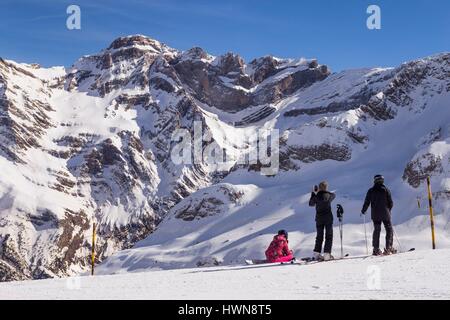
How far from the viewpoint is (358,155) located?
136m

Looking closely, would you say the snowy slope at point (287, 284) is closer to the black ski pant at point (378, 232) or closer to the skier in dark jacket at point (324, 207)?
the skier in dark jacket at point (324, 207)

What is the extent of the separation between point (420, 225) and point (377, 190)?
70.3 metres

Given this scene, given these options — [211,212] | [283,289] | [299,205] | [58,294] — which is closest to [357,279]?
[283,289]

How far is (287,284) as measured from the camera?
1348 centimetres

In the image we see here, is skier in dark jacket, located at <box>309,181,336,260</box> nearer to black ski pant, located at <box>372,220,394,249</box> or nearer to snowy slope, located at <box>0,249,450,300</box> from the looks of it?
snowy slope, located at <box>0,249,450,300</box>

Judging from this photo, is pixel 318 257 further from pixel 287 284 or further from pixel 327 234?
pixel 287 284

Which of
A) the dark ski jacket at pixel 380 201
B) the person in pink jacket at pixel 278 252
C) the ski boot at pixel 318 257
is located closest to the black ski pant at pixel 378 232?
the dark ski jacket at pixel 380 201

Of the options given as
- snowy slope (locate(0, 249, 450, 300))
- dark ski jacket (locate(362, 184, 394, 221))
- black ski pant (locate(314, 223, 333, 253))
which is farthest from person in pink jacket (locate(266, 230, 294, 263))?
dark ski jacket (locate(362, 184, 394, 221))

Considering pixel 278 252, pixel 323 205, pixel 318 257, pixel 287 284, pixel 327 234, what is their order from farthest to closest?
1. pixel 278 252
2. pixel 318 257
3. pixel 327 234
4. pixel 323 205
5. pixel 287 284

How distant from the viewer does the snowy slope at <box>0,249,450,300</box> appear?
11562 mm

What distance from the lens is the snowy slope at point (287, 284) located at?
11.6m

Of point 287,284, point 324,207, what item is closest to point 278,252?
point 324,207

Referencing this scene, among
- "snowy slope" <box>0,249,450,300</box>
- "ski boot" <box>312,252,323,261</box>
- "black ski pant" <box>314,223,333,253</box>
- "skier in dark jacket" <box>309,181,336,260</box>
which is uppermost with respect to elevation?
"skier in dark jacket" <box>309,181,336,260</box>
